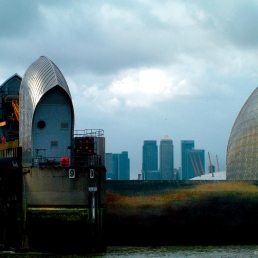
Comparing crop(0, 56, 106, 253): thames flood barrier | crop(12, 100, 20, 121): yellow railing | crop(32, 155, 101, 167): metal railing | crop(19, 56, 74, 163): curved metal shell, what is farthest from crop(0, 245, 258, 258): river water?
crop(12, 100, 20, 121): yellow railing

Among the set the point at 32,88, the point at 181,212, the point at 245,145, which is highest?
the point at 32,88

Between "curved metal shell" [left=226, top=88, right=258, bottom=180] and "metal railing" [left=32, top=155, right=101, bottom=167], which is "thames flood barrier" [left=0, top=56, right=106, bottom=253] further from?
"curved metal shell" [left=226, top=88, right=258, bottom=180]

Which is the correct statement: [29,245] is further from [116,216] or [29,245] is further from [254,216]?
[254,216]

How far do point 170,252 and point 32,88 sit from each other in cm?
1861

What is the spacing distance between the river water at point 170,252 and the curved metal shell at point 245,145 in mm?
16414

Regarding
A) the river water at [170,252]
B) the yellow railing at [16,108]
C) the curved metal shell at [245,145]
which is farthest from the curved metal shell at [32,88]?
the curved metal shell at [245,145]

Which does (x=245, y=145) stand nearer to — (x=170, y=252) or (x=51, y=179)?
(x=170, y=252)

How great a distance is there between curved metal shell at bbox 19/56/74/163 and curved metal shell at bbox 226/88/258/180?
26.4m

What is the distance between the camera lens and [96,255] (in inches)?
2430

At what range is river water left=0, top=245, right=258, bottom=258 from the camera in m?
61.6

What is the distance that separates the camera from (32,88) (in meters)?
68.1

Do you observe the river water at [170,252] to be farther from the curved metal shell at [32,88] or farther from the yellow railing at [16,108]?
the yellow railing at [16,108]

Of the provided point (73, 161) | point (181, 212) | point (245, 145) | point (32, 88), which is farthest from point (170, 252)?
point (245, 145)

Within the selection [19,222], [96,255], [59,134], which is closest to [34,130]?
[59,134]
